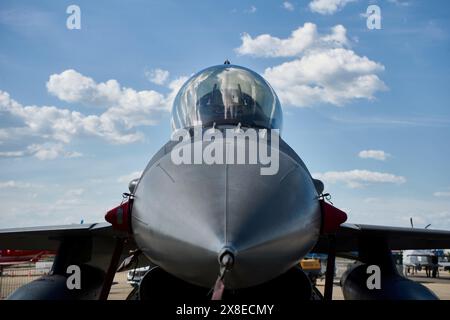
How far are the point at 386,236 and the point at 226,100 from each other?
4.30 m

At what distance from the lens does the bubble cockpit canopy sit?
6.60 meters

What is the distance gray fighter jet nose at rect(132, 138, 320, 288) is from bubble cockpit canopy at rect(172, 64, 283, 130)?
210cm

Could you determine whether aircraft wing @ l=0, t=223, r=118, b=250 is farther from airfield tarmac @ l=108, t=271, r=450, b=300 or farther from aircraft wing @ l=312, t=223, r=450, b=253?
airfield tarmac @ l=108, t=271, r=450, b=300

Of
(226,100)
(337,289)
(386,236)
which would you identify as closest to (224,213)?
(226,100)

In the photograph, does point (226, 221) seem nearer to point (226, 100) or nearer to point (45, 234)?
point (226, 100)

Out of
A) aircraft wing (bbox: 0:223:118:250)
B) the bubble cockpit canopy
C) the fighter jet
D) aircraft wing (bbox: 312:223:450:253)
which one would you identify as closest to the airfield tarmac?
aircraft wing (bbox: 312:223:450:253)

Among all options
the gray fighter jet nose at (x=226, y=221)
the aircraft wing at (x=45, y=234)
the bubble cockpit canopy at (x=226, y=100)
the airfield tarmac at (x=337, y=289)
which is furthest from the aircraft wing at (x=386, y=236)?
the airfield tarmac at (x=337, y=289)

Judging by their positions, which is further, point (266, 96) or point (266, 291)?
point (266, 96)

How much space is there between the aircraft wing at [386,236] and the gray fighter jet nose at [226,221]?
3540mm

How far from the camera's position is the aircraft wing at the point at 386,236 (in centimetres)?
812
